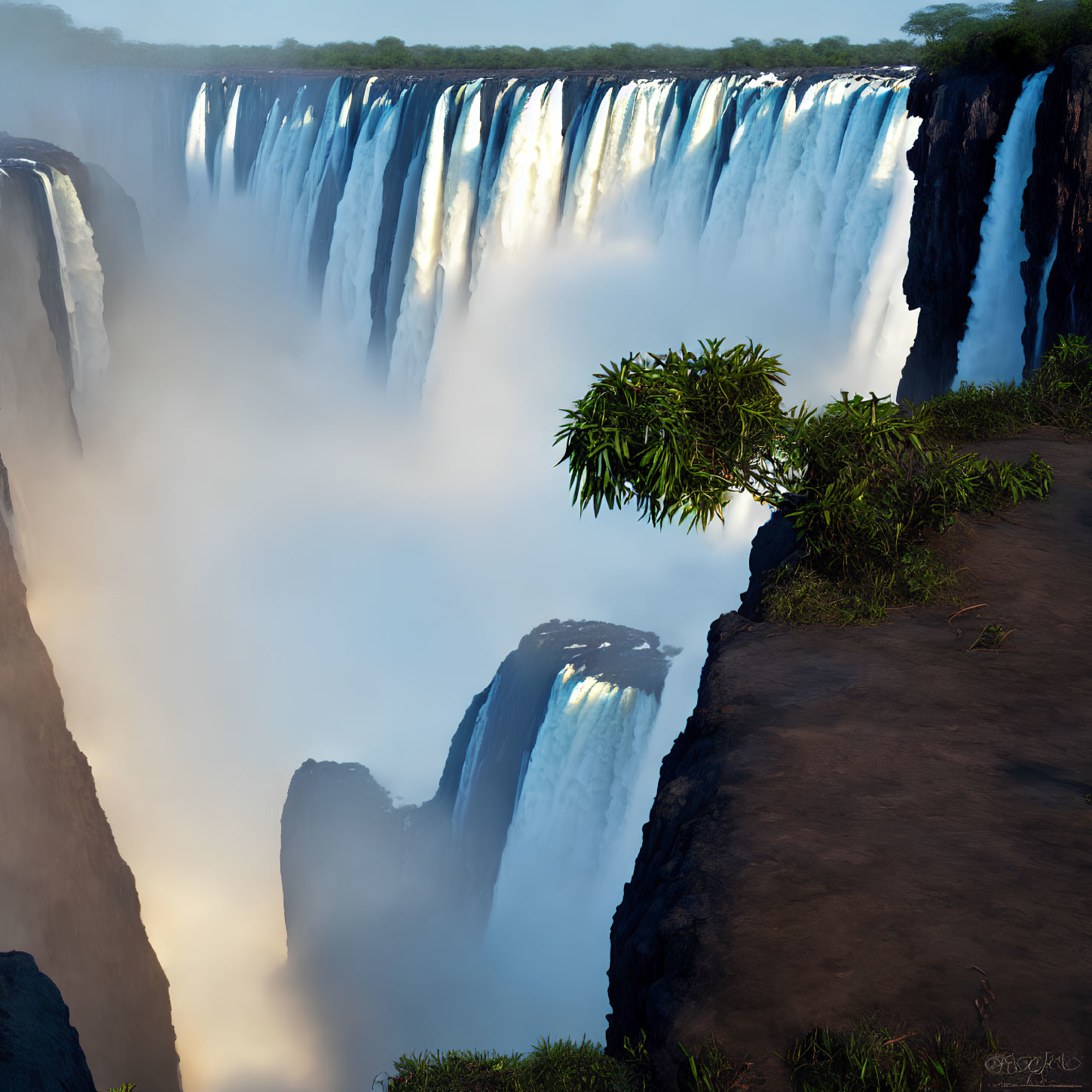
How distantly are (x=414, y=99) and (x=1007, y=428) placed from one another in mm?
23745

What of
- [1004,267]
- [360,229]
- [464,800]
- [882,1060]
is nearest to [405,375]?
[360,229]

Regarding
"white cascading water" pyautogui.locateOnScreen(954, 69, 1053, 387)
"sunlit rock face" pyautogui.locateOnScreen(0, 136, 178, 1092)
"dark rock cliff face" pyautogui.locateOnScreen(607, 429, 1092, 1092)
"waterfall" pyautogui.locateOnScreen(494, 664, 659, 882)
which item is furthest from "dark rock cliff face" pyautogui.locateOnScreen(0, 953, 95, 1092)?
"white cascading water" pyautogui.locateOnScreen(954, 69, 1053, 387)

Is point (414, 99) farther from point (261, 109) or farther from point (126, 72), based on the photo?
point (126, 72)

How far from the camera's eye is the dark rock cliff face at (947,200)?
Result: 12.5m

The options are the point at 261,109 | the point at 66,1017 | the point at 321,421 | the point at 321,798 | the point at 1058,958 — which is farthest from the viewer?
the point at 261,109

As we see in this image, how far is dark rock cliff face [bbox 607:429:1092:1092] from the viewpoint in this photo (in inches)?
139

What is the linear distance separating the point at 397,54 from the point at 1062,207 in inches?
1801

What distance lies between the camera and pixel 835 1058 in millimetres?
3318

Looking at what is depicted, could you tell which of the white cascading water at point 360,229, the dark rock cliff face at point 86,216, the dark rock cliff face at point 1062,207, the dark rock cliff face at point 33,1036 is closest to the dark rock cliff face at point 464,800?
the dark rock cliff face at point 1062,207

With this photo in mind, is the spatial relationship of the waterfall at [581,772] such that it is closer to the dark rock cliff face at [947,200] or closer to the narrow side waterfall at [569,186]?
the dark rock cliff face at [947,200]

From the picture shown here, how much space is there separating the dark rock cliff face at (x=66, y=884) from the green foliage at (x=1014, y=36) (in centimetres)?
1623

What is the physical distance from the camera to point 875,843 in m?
4.36

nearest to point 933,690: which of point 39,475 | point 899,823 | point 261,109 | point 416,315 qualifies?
point 899,823

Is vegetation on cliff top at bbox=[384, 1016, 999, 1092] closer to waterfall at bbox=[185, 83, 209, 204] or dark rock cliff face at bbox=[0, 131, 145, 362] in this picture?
dark rock cliff face at bbox=[0, 131, 145, 362]
